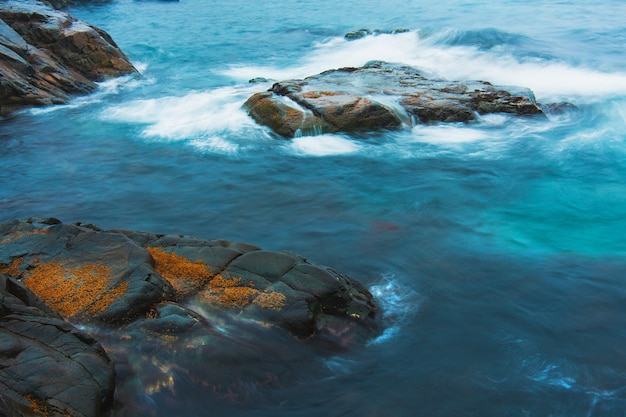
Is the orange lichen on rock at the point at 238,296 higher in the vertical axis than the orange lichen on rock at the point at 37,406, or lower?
lower

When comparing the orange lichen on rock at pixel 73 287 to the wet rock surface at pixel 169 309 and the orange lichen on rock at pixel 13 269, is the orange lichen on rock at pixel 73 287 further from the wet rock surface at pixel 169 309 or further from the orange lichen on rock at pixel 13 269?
the orange lichen on rock at pixel 13 269

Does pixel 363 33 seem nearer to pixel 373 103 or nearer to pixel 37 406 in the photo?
pixel 373 103

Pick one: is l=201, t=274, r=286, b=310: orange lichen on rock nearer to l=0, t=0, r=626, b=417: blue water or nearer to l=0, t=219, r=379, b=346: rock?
l=0, t=219, r=379, b=346: rock

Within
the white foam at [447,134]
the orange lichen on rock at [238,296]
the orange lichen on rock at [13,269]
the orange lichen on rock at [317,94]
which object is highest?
the orange lichen on rock at [317,94]

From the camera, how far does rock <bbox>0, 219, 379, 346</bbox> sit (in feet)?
21.3

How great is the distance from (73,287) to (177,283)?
1269mm

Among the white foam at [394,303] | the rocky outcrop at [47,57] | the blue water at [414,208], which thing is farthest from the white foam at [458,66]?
the white foam at [394,303]

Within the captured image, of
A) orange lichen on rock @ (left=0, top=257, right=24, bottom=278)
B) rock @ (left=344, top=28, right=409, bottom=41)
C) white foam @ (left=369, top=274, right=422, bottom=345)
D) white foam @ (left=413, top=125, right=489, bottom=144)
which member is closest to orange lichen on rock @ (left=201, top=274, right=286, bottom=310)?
white foam @ (left=369, top=274, right=422, bottom=345)

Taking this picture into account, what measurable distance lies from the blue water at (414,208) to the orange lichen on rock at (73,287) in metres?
1.32

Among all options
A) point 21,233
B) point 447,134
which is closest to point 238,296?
point 21,233

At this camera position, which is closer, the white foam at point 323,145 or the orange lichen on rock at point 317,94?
the white foam at point 323,145

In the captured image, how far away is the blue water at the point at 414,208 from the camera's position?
645 cm

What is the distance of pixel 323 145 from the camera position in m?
14.1

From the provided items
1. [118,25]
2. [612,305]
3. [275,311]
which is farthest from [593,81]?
[118,25]
